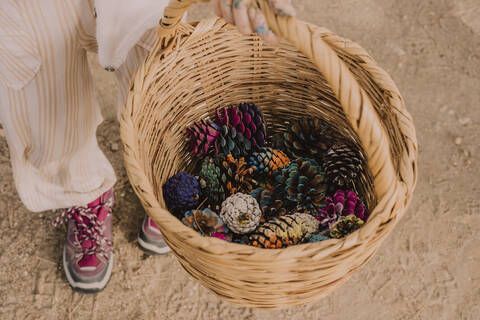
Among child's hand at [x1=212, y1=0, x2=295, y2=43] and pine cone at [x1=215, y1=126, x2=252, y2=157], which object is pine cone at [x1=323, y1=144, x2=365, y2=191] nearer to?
pine cone at [x1=215, y1=126, x2=252, y2=157]


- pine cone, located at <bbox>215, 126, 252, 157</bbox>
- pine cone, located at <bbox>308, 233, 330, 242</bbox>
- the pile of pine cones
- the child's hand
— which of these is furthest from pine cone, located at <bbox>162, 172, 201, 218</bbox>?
the child's hand

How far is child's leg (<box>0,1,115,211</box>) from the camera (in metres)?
0.70

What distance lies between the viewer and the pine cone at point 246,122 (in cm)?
86

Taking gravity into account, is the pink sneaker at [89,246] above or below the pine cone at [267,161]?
below

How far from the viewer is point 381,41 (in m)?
1.50

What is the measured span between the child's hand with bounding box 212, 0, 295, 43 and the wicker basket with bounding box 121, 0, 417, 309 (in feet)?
0.03

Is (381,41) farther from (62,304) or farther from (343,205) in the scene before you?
(62,304)

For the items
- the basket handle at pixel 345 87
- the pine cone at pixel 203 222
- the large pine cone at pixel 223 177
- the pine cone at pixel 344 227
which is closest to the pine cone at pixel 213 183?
the large pine cone at pixel 223 177

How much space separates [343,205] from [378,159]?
0.24 m

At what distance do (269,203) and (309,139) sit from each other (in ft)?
0.52

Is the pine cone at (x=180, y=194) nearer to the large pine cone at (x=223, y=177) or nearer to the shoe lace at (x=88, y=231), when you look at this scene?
the large pine cone at (x=223, y=177)

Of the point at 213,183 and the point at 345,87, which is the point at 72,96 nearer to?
the point at 213,183

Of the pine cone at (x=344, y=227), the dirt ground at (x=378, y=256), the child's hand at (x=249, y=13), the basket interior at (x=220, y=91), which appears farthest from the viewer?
the dirt ground at (x=378, y=256)

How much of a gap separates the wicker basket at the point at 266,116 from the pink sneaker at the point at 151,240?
27 cm
